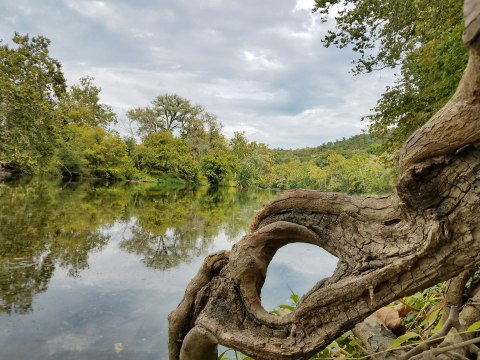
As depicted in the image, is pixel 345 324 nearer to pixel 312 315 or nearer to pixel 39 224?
pixel 312 315

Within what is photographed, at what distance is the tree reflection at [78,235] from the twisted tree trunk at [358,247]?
4.53 meters

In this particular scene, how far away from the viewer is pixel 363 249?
155cm

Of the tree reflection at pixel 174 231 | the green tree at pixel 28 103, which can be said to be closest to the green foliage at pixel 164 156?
the green tree at pixel 28 103

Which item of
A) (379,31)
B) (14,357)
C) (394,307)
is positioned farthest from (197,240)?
(394,307)

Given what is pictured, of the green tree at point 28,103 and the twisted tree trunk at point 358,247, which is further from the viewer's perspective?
the green tree at point 28,103

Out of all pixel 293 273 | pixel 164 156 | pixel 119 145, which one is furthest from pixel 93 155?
pixel 293 273

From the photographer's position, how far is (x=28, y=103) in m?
17.7

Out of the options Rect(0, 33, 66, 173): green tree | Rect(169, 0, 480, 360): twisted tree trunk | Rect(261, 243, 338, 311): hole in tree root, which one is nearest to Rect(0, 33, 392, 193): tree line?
Rect(0, 33, 66, 173): green tree

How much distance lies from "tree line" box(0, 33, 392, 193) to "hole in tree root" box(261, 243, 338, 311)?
15.9ft

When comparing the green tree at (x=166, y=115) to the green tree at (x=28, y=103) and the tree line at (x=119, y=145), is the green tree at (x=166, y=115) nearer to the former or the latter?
the tree line at (x=119, y=145)

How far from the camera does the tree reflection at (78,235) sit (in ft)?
20.7

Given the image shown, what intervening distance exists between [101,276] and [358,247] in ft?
21.3

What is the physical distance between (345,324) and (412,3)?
5.95m

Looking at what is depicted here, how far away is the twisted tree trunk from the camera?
3.99 feet
